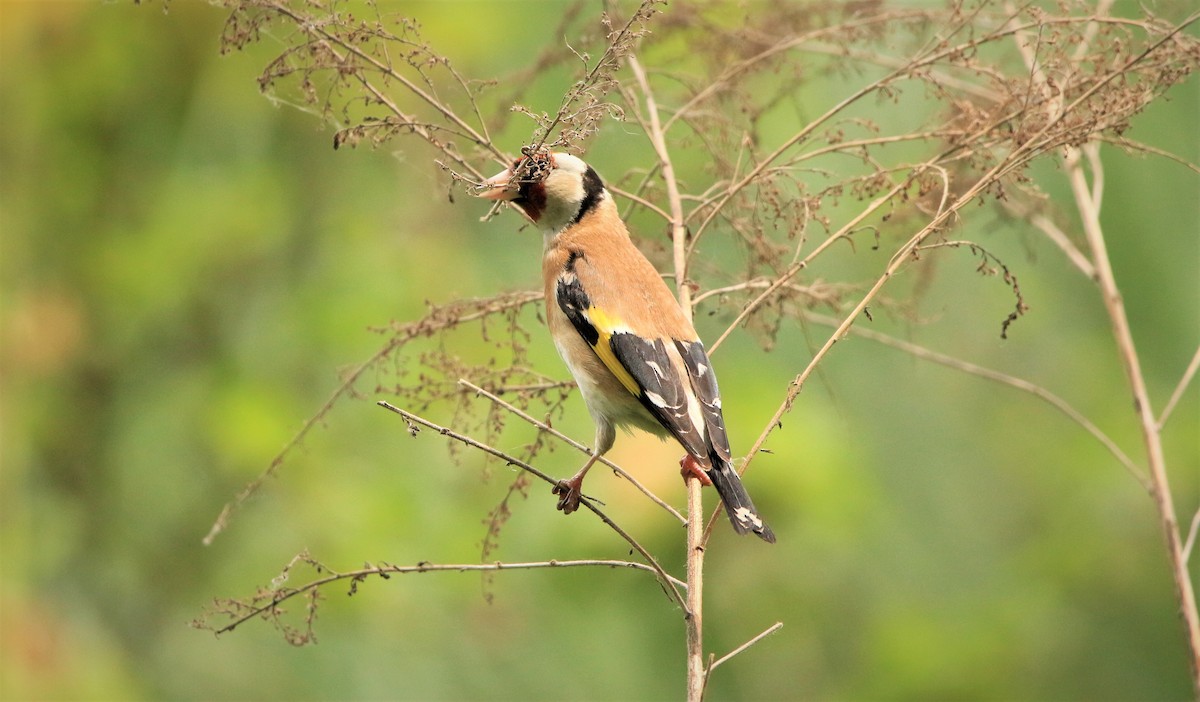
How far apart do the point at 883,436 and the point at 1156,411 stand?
1.24 meters

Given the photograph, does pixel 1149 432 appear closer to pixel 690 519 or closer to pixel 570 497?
pixel 690 519

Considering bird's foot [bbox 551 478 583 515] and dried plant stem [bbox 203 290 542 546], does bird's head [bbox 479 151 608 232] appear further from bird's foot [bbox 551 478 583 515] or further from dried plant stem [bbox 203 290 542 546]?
bird's foot [bbox 551 478 583 515]

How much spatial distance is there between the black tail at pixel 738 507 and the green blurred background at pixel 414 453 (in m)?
2.38

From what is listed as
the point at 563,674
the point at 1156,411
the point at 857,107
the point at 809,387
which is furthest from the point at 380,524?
the point at 1156,411

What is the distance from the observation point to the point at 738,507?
2486mm

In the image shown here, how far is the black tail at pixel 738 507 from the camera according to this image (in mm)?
2438

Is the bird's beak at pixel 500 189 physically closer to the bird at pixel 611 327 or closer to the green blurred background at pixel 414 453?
the bird at pixel 611 327

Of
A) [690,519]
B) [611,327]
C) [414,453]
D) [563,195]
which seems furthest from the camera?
[414,453]

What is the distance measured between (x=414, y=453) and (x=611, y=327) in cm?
293

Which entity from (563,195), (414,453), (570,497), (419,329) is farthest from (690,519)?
(414,453)

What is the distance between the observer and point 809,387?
5.98 metres

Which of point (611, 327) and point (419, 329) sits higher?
point (419, 329)

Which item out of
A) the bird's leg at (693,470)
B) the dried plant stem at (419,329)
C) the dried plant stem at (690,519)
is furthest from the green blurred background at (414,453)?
the bird's leg at (693,470)

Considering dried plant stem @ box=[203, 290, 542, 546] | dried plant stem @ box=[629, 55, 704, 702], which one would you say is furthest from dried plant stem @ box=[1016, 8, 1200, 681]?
dried plant stem @ box=[203, 290, 542, 546]
